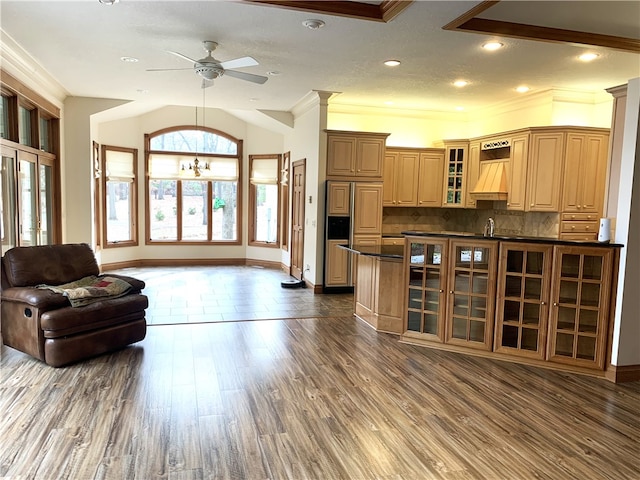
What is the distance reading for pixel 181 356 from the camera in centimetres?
430

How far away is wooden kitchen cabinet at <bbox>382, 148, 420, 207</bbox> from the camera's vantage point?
25.2 feet

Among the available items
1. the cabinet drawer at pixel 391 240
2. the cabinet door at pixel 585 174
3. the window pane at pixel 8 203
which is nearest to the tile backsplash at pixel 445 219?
the cabinet drawer at pixel 391 240

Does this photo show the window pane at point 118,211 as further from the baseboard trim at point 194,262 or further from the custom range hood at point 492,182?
the custom range hood at point 492,182

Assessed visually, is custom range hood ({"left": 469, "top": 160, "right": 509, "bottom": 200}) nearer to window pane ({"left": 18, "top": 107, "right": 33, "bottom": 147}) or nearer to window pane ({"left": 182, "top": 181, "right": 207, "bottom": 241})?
window pane ({"left": 182, "top": 181, "right": 207, "bottom": 241})

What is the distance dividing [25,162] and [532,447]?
20.0ft

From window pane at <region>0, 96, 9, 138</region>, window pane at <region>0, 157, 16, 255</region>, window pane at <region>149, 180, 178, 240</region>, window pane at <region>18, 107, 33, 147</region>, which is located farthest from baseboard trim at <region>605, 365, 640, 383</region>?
window pane at <region>149, 180, 178, 240</region>

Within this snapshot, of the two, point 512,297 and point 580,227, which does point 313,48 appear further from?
point 580,227

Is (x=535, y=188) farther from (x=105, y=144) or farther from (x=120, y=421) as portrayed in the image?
(x=105, y=144)

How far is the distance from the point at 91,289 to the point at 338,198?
12.9 ft

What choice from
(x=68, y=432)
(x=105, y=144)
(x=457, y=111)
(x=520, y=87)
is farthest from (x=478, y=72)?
(x=105, y=144)

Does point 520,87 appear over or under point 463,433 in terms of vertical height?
over

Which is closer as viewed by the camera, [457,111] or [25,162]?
[25,162]

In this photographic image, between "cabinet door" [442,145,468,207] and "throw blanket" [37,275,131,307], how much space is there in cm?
545

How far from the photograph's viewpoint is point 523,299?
4.23m
